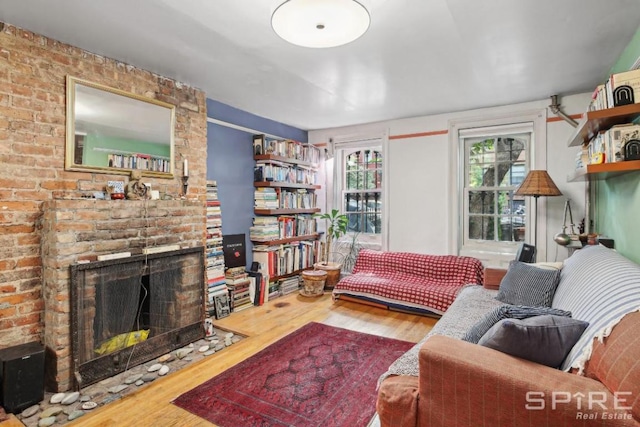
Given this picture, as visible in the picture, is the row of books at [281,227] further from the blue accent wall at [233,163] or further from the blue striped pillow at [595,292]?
the blue striped pillow at [595,292]

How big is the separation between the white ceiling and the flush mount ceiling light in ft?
0.93

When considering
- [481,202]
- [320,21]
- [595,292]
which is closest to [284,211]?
[481,202]

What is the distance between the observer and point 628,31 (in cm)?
220

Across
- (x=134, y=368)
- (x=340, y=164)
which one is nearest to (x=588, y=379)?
(x=134, y=368)

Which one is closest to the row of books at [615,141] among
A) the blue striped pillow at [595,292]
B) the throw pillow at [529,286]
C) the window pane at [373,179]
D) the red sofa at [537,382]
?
the blue striped pillow at [595,292]

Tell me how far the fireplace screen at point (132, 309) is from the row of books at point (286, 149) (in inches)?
68.2

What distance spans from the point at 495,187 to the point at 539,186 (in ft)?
2.77

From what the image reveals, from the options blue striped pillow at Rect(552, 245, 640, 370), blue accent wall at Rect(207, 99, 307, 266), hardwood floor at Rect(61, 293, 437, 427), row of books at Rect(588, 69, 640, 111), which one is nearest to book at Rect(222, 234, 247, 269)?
blue accent wall at Rect(207, 99, 307, 266)

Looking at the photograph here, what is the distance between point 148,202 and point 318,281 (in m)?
2.36

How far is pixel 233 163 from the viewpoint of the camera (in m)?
4.05

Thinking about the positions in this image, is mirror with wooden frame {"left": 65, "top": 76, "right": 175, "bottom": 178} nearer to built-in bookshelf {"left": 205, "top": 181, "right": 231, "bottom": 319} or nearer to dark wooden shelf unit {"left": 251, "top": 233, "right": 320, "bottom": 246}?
built-in bookshelf {"left": 205, "top": 181, "right": 231, "bottom": 319}

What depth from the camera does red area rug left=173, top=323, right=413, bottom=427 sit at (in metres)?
1.92

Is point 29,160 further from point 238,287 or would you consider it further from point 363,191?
point 363,191

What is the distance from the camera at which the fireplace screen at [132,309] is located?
231 cm
